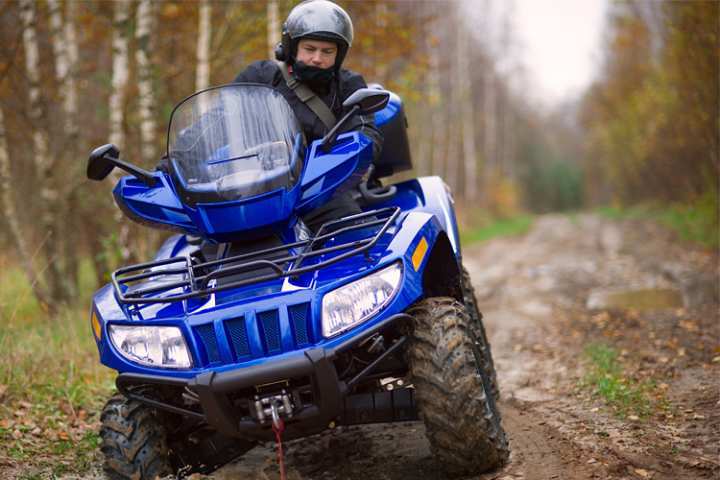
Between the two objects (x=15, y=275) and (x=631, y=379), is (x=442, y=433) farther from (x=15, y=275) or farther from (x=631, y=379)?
(x=15, y=275)

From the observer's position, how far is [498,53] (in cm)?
4081

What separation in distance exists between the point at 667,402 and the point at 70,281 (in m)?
9.12

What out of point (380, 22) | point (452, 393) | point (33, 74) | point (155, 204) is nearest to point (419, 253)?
point (452, 393)

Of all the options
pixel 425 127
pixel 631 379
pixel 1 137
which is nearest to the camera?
pixel 631 379

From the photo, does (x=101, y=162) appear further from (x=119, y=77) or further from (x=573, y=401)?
(x=119, y=77)

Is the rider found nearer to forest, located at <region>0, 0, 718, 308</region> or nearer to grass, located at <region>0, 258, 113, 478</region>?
grass, located at <region>0, 258, 113, 478</region>

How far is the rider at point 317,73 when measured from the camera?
495 cm

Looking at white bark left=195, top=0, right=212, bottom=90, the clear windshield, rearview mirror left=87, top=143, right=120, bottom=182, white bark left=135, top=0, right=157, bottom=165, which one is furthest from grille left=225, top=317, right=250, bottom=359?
white bark left=195, top=0, right=212, bottom=90

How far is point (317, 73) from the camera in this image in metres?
5.13

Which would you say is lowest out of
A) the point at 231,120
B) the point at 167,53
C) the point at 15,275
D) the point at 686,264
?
the point at 686,264

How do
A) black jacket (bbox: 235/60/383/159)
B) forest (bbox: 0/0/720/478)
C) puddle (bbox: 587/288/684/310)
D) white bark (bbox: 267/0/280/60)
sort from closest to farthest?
black jacket (bbox: 235/60/383/159)
forest (bbox: 0/0/720/478)
puddle (bbox: 587/288/684/310)
white bark (bbox: 267/0/280/60)

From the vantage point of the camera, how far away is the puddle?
9.07 metres

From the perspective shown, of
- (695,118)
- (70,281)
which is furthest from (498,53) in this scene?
(70,281)

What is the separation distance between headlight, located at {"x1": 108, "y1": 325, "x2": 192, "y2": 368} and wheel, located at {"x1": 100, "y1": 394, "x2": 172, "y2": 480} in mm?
309
